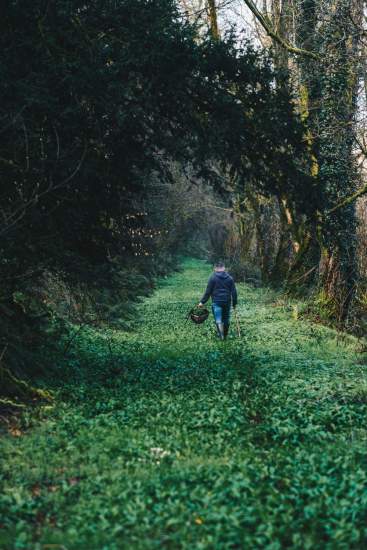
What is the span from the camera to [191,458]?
7.11 metres

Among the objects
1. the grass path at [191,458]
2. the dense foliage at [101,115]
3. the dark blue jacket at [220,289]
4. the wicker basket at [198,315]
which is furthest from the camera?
the wicker basket at [198,315]

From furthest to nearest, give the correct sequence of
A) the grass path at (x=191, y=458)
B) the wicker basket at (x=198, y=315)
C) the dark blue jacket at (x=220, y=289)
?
the wicker basket at (x=198, y=315)
the dark blue jacket at (x=220, y=289)
the grass path at (x=191, y=458)

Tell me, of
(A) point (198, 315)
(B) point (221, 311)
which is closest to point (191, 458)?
(B) point (221, 311)

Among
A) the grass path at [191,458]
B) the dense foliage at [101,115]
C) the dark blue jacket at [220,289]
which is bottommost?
the grass path at [191,458]

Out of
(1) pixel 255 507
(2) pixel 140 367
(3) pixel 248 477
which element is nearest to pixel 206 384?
(2) pixel 140 367

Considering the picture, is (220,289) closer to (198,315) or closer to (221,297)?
(221,297)

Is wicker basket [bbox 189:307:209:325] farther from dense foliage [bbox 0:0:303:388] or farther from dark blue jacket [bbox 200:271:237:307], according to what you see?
dense foliage [bbox 0:0:303:388]

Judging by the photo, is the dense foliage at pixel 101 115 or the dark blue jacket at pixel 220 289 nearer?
the dense foliage at pixel 101 115

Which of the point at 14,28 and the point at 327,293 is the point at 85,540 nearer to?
the point at 14,28

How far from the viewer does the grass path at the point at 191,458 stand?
5426 mm

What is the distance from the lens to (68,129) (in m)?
9.90

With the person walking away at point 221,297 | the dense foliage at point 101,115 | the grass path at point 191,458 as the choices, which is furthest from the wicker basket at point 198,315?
the dense foliage at point 101,115

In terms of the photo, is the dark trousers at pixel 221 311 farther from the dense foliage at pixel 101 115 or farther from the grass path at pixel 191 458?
the dense foliage at pixel 101 115

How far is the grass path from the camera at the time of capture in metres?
5.43
